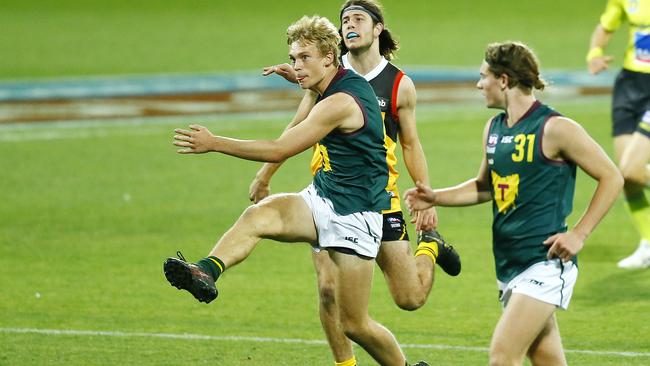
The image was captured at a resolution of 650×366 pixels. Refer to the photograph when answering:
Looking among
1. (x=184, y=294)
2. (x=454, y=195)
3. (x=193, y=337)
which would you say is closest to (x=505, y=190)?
(x=454, y=195)

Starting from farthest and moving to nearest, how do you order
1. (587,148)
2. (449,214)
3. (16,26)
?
(16,26) → (449,214) → (587,148)

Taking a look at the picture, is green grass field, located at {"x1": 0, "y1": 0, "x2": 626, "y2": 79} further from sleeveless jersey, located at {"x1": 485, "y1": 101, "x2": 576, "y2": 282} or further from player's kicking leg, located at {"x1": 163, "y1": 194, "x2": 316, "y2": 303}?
sleeveless jersey, located at {"x1": 485, "y1": 101, "x2": 576, "y2": 282}

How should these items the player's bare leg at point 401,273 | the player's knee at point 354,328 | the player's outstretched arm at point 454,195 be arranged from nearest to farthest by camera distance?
the player's outstretched arm at point 454,195, the player's knee at point 354,328, the player's bare leg at point 401,273

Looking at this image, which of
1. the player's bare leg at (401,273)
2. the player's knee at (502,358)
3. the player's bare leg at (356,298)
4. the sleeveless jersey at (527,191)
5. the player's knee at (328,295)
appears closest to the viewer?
the player's knee at (502,358)

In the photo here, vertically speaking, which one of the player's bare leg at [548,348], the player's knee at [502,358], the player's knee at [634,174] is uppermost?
the player's knee at [502,358]

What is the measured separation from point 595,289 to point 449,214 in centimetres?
380

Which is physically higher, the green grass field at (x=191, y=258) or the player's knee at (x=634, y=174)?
the player's knee at (x=634, y=174)

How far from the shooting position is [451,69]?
97.0 ft

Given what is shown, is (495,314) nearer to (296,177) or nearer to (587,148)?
(587,148)

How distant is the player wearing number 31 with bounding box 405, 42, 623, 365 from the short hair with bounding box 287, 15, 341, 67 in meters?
1.05

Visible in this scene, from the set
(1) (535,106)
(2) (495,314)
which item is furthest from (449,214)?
(1) (535,106)

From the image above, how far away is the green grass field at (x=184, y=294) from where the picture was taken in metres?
9.58

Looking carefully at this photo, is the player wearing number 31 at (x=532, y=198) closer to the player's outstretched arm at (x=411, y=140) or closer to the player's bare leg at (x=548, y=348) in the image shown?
the player's bare leg at (x=548, y=348)

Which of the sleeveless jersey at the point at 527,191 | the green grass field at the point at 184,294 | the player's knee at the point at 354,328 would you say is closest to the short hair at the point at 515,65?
the sleeveless jersey at the point at 527,191
